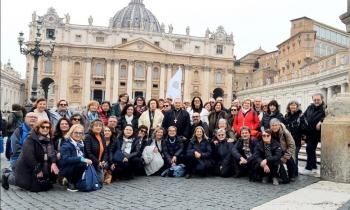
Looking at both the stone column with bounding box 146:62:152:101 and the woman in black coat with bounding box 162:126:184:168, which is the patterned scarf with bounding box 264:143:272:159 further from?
the stone column with bounding box 146:62:152:101

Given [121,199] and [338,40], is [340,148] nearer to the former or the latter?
[121,199]

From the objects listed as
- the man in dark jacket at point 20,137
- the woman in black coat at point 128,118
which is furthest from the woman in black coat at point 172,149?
the man in dark jacket at point 20,137

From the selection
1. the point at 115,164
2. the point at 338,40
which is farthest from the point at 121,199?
the point at 338,40

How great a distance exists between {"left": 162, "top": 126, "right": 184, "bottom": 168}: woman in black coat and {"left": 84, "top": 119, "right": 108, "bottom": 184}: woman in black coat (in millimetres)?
1326

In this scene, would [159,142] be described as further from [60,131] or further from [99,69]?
[99,69]

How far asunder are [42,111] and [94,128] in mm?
1360

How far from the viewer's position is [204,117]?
8.98 m

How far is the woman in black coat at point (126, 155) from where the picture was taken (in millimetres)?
7207

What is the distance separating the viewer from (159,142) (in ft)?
26.4

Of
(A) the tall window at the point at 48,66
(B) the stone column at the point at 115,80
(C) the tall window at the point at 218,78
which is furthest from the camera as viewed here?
(C) the tall window at the point at 218,78

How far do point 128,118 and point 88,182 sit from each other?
8.43 feet

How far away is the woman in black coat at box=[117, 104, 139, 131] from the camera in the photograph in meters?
8.47

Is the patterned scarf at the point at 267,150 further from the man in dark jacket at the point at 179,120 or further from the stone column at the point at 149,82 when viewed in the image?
the stone column at the point at 149,82

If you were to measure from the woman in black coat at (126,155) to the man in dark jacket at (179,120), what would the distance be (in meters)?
1.09
